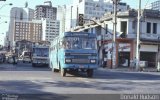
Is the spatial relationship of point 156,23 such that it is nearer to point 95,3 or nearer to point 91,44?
point 95,3

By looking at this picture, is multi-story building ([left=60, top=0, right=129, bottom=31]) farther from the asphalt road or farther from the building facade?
the asphalt road

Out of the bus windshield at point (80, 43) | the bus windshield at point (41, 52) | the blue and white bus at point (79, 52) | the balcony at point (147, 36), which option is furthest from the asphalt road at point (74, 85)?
the balcony at point (147, 36)

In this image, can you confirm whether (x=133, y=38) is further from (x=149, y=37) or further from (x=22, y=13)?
(x=22, y=13)

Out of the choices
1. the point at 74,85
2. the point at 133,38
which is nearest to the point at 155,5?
the point at 133,38

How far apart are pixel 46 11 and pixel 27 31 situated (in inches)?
1180

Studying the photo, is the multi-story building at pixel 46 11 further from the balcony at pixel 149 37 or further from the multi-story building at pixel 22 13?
the balcony at pixel 149 37

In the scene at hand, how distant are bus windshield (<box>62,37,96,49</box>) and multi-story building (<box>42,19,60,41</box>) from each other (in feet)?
317

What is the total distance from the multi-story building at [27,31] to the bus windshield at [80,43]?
126 m

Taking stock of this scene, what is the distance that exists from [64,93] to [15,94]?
2.10 m

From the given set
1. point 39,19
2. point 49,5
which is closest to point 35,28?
point 39,19

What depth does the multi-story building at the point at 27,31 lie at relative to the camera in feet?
528

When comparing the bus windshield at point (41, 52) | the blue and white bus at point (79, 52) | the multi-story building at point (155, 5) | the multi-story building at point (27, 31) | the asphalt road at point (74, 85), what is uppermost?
the multi-story building at point (155, 5)

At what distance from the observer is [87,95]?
17.4m

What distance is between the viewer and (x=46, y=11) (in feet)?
470
